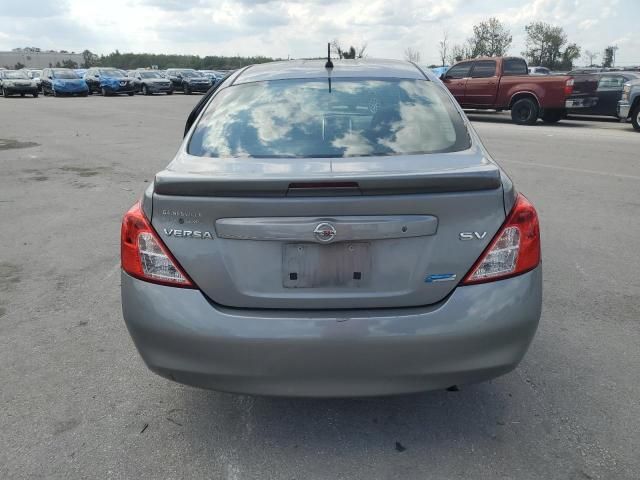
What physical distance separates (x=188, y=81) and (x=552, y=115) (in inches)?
1036

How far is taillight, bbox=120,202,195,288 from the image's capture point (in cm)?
257

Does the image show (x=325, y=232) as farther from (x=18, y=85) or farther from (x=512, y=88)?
(x=18, y=85)

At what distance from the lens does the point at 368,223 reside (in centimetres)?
242

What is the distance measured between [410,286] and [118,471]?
1.52 meters

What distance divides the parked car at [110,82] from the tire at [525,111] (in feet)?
89.4

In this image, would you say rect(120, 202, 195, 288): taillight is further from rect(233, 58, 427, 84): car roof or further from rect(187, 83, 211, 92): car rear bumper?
rect(187, 83, 211, 92): car rear bumper

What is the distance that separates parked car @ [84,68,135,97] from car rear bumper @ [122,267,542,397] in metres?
38.4

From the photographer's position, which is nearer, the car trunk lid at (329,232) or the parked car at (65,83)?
the car trunk lid at (329,232)

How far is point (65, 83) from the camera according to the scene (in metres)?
37.2

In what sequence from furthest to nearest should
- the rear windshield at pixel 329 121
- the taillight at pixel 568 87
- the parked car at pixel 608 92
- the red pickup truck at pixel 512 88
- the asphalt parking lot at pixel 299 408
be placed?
the parked car at pixel 608 92 → the red pickup truck at pixel 512 88 → the taillight at pixel 568 87 → the rear windshield at pixel 329 121 → the asphalt parking lot at pixel 299 408

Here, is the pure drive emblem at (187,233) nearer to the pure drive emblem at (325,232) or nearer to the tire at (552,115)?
the pure drive emblem at (325,232)

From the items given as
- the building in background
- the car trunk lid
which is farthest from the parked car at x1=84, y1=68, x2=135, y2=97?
the building in background

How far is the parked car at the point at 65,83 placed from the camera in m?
37.3

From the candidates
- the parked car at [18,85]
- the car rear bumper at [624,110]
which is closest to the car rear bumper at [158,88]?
the parked car at [18,85]
